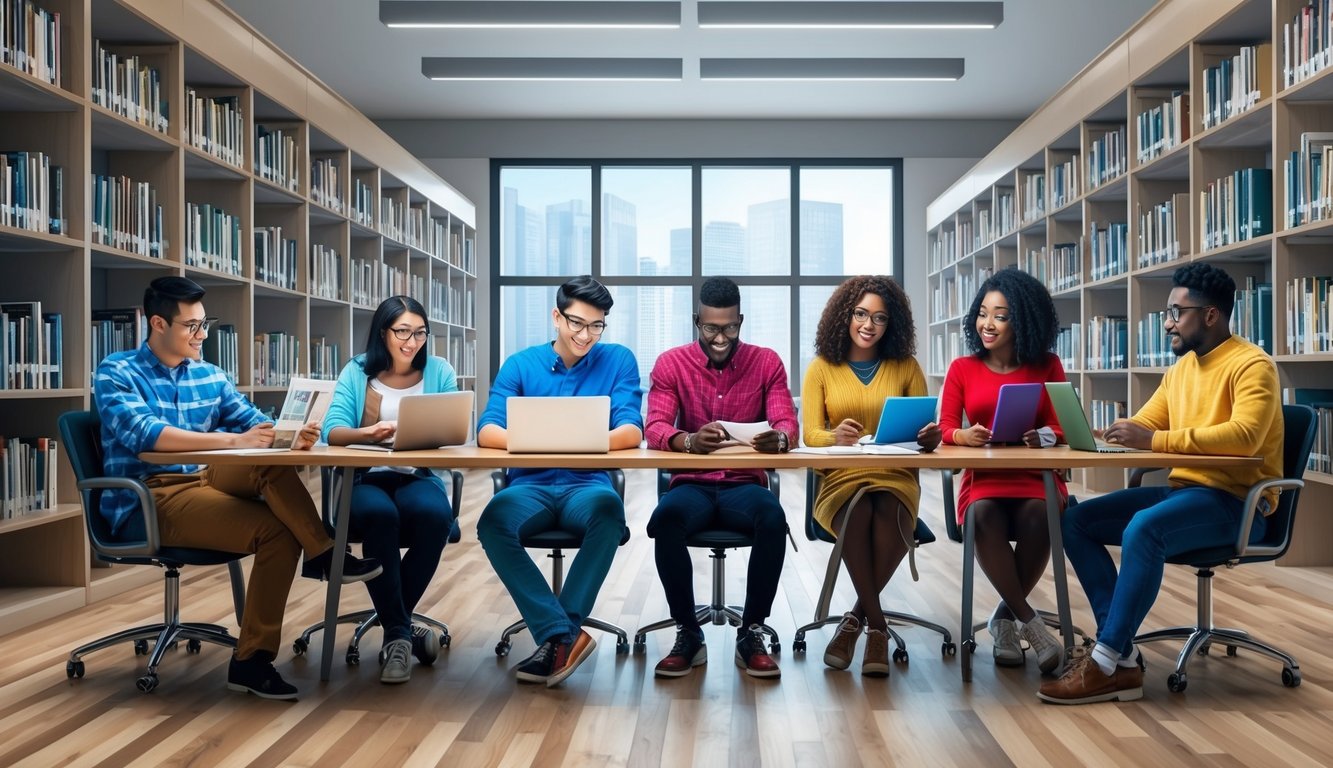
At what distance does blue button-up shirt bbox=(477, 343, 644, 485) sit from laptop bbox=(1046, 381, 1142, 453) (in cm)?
121

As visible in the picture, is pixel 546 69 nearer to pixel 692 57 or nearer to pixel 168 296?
pixel 692 57

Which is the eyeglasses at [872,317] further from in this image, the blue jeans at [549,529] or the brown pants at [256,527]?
the brown pants at [256,527]

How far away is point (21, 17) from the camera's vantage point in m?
3.41

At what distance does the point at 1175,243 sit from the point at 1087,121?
1374 mm

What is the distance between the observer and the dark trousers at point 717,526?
2.91 meters

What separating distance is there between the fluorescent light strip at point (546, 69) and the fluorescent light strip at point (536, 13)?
3.76 feet

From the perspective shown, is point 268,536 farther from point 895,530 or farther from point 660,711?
point 895,530

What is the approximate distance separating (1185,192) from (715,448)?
3905 millimetres

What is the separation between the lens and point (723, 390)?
10.6 ft

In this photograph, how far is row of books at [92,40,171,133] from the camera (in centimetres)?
390

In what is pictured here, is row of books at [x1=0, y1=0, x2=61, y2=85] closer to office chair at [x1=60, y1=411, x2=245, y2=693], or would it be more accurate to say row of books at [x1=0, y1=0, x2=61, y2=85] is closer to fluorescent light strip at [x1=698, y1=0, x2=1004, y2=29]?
office chair at [x1=60, y1=411, x2=245, y2=693]

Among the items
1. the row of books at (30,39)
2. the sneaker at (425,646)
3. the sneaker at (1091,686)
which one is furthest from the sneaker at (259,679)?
the row of books at (30,39)

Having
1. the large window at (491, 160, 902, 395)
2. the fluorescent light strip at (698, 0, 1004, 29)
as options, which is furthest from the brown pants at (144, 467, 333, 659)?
the large window at (491, 160, 902, 395)

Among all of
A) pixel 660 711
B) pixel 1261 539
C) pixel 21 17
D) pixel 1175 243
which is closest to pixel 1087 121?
pixel 1175 243
